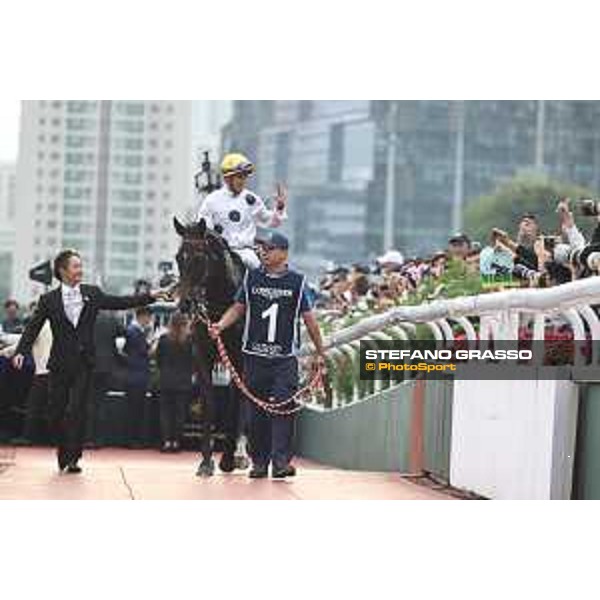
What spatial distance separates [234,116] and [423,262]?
259 cm

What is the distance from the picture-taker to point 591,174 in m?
11.4

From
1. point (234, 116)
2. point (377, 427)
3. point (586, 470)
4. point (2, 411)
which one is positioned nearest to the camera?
point (586, 470)

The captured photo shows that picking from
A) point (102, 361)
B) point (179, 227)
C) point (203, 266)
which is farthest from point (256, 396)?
point (179, 227)

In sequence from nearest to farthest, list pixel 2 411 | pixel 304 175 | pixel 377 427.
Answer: pixel 2 411 → pixel 377 427 → pixel 304 175

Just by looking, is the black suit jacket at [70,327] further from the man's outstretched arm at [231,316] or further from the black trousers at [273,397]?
the black trousers at [273,397]

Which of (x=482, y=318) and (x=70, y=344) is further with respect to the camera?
(x=70, y=344)

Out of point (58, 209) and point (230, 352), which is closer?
point (58, 209)

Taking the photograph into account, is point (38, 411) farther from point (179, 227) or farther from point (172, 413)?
point (179, 227)

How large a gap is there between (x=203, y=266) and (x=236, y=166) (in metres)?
0.69

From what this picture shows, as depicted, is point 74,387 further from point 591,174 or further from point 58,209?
point 591,174

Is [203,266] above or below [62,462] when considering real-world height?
above

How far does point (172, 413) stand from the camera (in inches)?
490

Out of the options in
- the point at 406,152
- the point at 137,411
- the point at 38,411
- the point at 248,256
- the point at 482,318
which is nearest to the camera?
the point at 482,318
